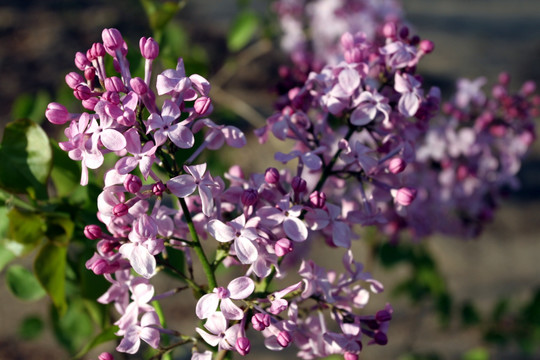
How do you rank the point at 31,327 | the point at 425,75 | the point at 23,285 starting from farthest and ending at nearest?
the point at 425,75
the point at 31,327
the point at 23,285

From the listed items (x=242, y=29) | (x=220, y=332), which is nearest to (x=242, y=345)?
(x=220, y=332)

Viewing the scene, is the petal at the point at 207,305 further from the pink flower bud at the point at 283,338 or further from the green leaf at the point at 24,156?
the green leaf at the point at 24,156

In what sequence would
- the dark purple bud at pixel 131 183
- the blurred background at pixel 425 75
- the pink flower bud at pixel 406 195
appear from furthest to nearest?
1. the blurred background at pixel 425 75
2. the pink flower bud at pixel 406 195
3. the dark purple bud at pixel 131 183

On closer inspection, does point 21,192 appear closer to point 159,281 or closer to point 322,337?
point 322,337

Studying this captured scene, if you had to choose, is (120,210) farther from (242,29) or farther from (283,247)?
(242,29)

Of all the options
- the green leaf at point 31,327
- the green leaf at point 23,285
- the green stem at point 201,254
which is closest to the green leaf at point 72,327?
the green leaf at point 23,285

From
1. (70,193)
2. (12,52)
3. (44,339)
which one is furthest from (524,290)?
(12,52)
